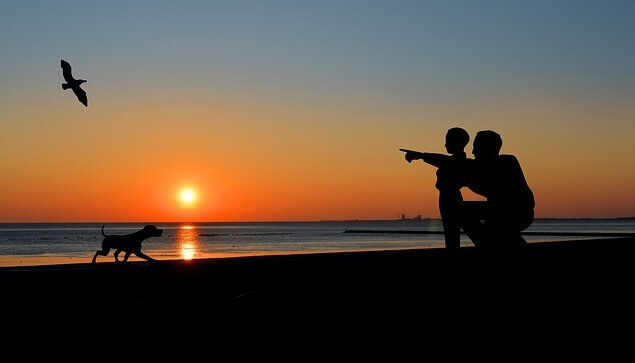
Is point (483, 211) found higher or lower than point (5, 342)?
higher

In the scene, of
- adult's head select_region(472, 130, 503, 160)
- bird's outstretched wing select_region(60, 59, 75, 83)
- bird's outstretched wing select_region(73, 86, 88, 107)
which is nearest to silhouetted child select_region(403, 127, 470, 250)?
adult's head select_region(472, 130, 503, 160)

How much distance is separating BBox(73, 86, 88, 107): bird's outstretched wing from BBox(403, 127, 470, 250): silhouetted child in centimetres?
666

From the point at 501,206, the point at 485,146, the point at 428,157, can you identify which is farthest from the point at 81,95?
the point at 501,206

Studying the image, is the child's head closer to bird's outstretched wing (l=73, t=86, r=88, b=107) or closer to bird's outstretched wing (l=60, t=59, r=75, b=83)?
bird's outstretched wing (l=73, t=86, r=88, b=107)

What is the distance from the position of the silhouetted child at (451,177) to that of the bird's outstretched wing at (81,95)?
6663 millimetres

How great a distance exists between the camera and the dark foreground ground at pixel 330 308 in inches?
164

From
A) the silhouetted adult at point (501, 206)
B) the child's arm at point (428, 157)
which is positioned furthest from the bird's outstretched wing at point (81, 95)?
the silhouetted adult at point (501, 206)

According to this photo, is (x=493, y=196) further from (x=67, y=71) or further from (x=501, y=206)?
(x=67, y=71)

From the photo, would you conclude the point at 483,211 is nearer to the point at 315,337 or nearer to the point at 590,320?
the point at 590,320

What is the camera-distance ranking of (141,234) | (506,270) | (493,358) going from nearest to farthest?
1. (493,358)
2. (506,270)
3. (141,234)

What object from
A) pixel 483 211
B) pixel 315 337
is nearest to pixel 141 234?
pixel 483 211

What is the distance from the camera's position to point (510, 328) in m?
4.62

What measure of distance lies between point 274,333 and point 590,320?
2.01 metres

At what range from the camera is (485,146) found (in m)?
6.41
